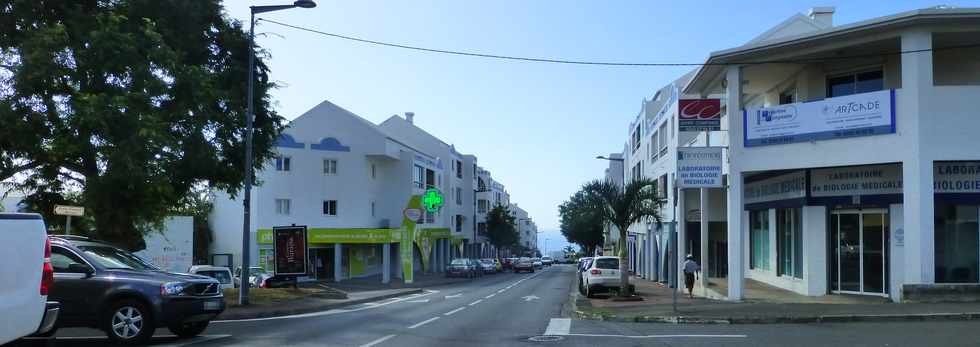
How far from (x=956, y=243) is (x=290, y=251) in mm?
20860

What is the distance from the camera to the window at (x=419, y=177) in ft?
199

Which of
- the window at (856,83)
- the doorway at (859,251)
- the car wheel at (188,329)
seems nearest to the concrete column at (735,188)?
the window at (856,83)

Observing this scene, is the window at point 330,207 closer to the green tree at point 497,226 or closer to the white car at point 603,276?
the white car at point 603,276

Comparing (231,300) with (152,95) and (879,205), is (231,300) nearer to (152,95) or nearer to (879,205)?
(152,95)

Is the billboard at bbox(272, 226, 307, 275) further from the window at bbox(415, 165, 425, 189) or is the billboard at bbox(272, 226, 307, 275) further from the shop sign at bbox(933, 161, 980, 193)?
the window at bbox(415, 165, 425, 189)

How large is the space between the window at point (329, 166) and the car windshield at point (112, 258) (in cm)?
3957

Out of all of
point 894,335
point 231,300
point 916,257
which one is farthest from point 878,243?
point 231,300

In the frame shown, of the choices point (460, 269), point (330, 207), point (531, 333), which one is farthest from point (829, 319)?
point (460, 269)

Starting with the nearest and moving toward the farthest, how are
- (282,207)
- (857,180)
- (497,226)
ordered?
(857,180)
(282,207)
(497,226)

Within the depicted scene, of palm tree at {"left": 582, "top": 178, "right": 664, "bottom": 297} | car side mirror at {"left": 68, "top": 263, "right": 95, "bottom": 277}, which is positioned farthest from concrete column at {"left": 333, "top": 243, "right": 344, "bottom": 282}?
car side mirror at {"left": 68, "top": 263, "right": 95, "bottom": 277}

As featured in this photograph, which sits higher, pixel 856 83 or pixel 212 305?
pixel 856 83

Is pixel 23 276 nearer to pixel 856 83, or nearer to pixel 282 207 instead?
pixel 856 83

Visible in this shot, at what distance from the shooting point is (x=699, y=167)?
875 inches

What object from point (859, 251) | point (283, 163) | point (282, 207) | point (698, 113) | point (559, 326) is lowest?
point (559, 326)
